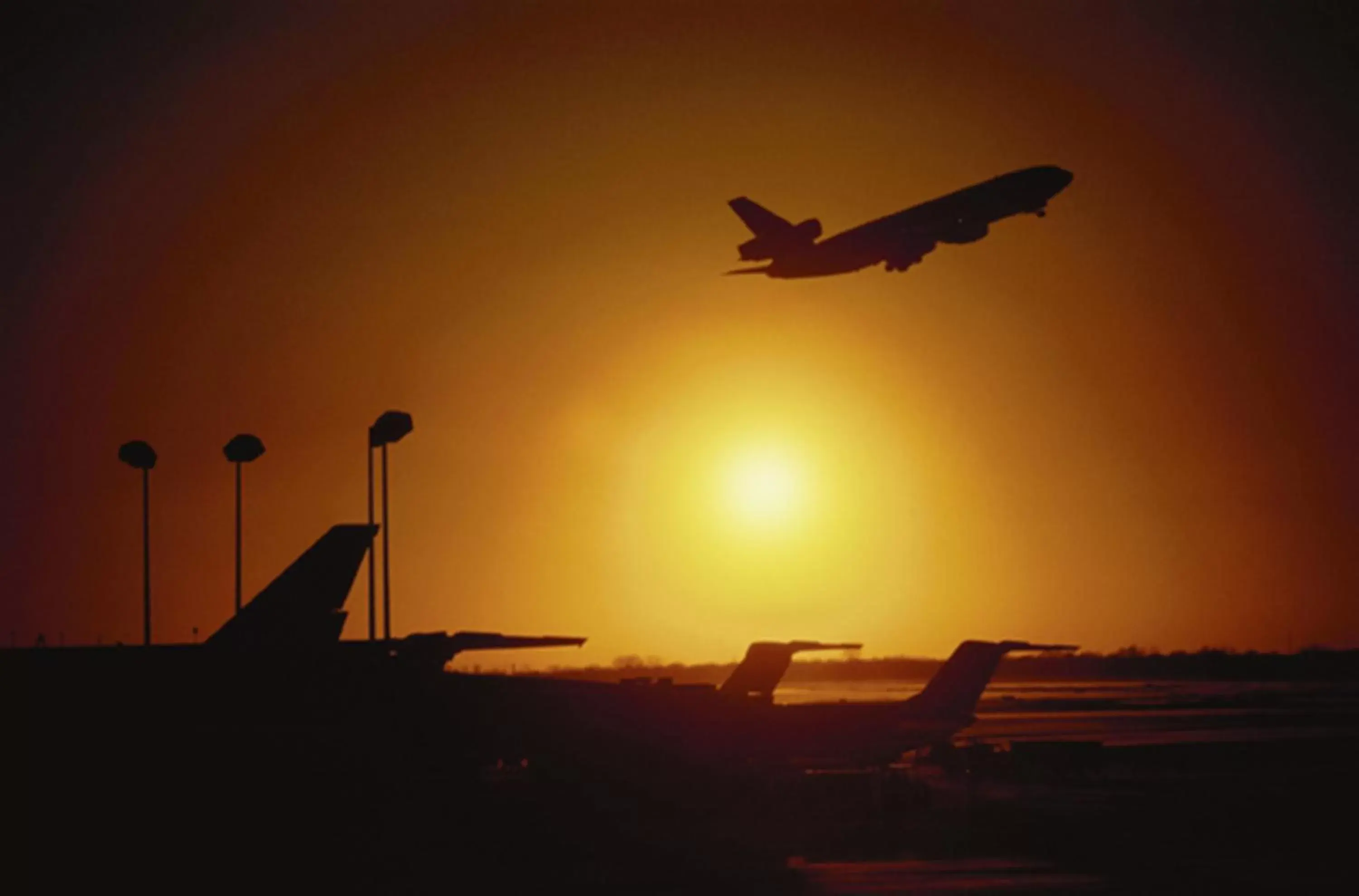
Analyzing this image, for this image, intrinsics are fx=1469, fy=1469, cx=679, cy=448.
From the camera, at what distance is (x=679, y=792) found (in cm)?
3378

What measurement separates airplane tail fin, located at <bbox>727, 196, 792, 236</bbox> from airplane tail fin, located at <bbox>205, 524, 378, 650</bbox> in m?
32.8

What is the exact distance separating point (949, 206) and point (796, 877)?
3881 centimetres

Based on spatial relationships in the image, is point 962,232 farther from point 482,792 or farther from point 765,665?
point 482,792

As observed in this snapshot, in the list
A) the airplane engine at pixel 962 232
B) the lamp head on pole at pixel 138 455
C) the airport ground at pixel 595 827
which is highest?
the airplane engine at pixel 962 232

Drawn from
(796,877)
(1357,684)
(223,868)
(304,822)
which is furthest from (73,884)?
(1357,684)

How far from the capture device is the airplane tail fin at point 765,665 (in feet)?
144

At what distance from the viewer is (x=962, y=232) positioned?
58.1 m

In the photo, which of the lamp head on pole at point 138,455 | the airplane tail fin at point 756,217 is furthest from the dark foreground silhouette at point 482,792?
the airplane tail fin at point 756,217

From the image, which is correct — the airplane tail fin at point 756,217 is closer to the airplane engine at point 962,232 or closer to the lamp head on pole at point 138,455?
the airplane engine at point 962,232

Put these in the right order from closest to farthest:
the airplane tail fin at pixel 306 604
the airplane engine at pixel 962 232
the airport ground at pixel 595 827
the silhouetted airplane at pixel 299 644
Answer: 1. the airport ground at pixel 595 827
2. the silhouetted airplane at pixel 299 644
3. the airplane tail fin at pixel 306 604
4. the airplane engine at pixel 962 232

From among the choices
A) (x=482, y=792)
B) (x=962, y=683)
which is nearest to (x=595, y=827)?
(x=482, y=792)

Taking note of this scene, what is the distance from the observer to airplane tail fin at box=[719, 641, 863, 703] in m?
43.9

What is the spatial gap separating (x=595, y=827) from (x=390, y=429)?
1594 cm

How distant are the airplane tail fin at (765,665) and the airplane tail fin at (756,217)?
24.6 meters
